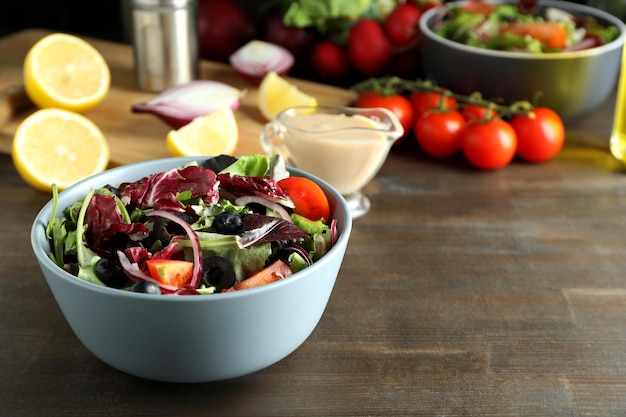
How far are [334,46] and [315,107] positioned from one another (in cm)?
66

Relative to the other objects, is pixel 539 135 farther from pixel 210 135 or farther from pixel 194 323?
pixel 194 323

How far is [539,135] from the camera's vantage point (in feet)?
6.17

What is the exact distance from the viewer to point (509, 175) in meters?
1.88

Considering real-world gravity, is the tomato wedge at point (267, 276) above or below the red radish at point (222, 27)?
above

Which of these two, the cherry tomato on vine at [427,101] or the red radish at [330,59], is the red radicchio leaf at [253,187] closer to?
the cherry tomato on vine at [427,101]

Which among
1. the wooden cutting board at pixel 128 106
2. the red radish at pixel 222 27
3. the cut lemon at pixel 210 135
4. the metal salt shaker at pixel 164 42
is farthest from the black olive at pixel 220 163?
the red radish at pixel 222 27

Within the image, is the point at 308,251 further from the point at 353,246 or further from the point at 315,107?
the point at 315,107

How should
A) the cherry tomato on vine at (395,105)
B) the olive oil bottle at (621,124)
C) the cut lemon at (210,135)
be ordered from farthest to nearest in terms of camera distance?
the cherry tomato on vine at (395,105) < the olive oil bottle at (621,124) < the cut lemon at (210,135)

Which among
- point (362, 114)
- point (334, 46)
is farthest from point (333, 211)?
point (334, 46)

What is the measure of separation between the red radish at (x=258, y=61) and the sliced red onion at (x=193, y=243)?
1199mm

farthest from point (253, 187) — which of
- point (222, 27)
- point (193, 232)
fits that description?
point (222, 27)

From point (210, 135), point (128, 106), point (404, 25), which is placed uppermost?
point (404, 25)

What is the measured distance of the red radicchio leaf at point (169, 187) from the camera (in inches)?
45.8

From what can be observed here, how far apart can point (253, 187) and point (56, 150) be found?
27.7 inches
